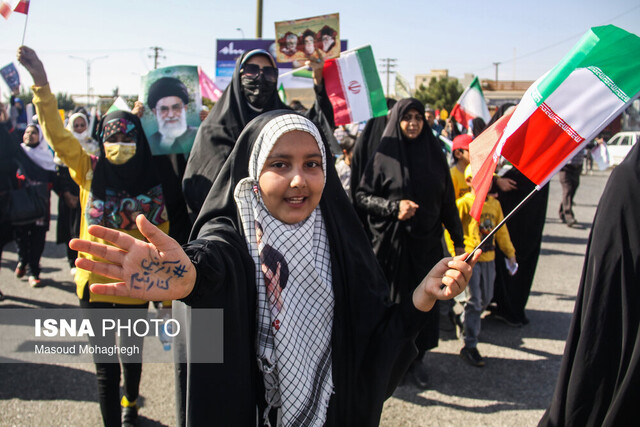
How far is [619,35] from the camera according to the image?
5.46 ft

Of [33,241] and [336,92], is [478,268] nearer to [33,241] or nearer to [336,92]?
[336,92]

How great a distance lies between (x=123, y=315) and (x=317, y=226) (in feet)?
5.49

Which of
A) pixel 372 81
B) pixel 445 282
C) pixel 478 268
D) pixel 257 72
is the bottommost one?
pixel 478 268

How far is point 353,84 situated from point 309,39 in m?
0.65

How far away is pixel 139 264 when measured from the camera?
1.24 meters

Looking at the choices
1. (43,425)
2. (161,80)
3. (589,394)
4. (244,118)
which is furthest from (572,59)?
(43,425)

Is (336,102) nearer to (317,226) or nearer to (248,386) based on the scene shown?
(317,226)

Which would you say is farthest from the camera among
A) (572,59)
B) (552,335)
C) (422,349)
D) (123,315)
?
(552,335)

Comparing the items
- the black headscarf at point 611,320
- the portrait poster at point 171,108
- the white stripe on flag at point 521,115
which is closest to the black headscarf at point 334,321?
the white stripe on flag at point 521,115

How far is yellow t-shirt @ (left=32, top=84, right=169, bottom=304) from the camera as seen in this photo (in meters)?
2.83

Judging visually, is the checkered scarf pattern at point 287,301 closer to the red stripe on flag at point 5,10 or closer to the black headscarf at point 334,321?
the black headscarf at point 334,321

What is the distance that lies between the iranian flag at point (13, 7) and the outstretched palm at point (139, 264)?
268 cm

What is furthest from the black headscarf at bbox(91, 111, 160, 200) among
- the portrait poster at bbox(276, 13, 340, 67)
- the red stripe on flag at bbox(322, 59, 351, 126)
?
the red stripe on flag at bbox(322, 59, 351, 126)

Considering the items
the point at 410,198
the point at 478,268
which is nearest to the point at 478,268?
the point at 478,268
